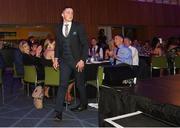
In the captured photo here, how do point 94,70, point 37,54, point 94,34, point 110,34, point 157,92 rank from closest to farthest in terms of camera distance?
point 157,92 < point 94,70 < point 37,54 < point 94,34 < point 110,34

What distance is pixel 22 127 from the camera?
4.32 meters

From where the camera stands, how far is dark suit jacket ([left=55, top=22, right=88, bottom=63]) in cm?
448

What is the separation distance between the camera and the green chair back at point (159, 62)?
7.70m

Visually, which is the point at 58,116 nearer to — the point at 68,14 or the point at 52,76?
the point at 52,76

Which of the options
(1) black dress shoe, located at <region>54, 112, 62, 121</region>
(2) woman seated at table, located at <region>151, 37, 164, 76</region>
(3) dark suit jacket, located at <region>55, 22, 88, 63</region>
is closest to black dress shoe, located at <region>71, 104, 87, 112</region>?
(1) black dress shoe, located at <region>54, 112, 62, 121</region>

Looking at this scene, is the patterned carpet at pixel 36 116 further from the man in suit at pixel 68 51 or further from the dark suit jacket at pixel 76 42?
the dark suit jacket at pixel 76 42

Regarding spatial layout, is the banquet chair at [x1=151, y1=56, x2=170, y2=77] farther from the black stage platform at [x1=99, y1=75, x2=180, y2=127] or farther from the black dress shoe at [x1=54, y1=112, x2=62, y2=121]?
the black stage platform at [x1=99, y1=75, x2=180, y2=127]

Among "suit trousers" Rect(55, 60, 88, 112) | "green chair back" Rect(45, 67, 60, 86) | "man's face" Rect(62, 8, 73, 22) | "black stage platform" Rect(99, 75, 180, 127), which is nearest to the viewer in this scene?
"black stage platform" Rect(99, 75, 180, 127)

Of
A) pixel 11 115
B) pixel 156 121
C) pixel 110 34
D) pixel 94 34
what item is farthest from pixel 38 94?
pixel 110 34

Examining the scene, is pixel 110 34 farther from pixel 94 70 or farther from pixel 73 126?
pixel 73 126

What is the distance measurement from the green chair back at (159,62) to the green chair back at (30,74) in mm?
3052

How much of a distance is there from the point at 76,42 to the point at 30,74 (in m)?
1.73

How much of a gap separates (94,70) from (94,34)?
22.7 ft

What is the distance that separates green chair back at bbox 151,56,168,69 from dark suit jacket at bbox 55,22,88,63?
3.48 m
